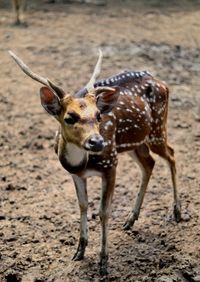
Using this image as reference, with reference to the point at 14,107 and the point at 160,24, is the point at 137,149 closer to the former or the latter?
the point at 14,107

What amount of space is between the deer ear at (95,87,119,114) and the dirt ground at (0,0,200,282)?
1.33 metres

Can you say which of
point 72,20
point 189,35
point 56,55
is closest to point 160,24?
point 189,35

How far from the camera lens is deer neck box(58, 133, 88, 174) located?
4.48 metres

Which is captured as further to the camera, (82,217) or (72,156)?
(82,217)

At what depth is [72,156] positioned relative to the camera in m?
4.52

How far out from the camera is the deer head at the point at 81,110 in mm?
4168

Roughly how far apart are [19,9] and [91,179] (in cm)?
659

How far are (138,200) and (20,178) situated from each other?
154 centimetres

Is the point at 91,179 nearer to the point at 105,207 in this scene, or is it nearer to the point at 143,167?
the point at 143,167

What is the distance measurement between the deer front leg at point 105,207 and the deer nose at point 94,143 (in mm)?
611

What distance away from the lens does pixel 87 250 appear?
5.20 meters

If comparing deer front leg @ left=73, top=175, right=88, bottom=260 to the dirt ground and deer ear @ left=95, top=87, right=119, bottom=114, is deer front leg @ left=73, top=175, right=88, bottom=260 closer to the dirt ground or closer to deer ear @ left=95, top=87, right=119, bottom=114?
the dirt ground

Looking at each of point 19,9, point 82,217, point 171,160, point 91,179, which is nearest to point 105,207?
point 82,217

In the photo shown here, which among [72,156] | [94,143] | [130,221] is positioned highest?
[94,143]
